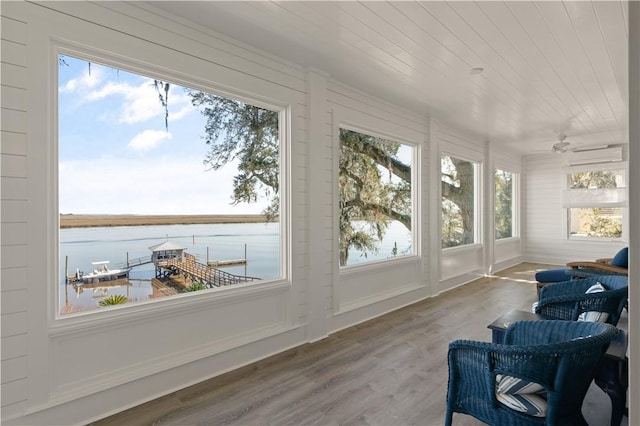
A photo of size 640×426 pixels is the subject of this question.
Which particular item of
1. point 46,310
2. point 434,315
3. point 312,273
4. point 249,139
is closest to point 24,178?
point 46,310

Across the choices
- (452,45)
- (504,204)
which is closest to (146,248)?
(452,45)

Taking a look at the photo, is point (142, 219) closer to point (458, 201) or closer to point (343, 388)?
point (343, 388)

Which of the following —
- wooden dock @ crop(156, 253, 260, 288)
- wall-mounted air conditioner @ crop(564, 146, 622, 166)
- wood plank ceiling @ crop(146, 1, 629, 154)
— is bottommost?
wooden dock @ crop(156, 253, 260, 288)

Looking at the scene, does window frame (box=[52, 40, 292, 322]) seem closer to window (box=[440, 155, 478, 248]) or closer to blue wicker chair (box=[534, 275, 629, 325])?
blue wicker chair (box=[534, 275, 629, 325])

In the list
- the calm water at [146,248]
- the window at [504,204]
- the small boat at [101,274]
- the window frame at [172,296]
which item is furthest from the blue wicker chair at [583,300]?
the window at [504,204]

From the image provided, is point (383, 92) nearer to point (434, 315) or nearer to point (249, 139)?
point (249, 139)

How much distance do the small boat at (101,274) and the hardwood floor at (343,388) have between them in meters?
0.91

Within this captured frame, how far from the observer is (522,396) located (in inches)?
65.2

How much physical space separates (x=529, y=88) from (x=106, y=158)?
14.4 ft

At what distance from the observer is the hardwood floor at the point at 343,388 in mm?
2256

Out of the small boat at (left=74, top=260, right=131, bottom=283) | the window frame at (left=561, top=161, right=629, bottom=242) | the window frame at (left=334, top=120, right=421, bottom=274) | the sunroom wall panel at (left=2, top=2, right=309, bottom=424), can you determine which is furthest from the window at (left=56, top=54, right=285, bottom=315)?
the window frame at (left=561, top=161, right=629, bottom=242)

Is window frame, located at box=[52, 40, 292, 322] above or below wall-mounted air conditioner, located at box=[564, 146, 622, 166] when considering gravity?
below

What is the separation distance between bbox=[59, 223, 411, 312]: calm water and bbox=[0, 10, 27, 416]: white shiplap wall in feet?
0.78

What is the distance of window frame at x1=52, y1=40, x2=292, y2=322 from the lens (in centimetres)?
212
